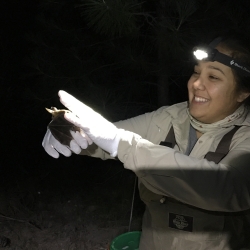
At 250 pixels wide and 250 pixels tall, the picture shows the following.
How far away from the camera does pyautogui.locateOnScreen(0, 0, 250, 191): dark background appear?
9.03 ft

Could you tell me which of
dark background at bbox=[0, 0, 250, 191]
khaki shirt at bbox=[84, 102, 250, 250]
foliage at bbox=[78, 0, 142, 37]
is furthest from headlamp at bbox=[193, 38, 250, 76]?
foliage at bbox=[78, 0, 142, 37]

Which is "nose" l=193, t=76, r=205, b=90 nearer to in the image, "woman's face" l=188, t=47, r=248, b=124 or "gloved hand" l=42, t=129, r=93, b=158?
"woman's face" l=188, t=47, r=248, b=124

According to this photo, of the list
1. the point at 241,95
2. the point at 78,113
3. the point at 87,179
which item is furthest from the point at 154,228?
the point at 87,179

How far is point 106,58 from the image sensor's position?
388cm

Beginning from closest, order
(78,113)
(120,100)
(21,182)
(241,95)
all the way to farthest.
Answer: (78,113) < (241,95) < (120,100) < (21,182)

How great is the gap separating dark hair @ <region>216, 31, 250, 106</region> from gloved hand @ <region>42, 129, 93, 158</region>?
85 centimetres

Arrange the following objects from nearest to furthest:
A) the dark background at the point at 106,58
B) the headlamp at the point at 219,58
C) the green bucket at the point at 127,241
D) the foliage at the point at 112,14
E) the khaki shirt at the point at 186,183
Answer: the khaki shirt at the point at 186,183 < the headlamp at the point at 219,58 < the green bucket at the point at 127,241 < the foliage at the point at 112,14 < the dark background at the point at 106,58

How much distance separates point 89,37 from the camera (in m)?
3.64

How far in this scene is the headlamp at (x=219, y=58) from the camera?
146 centimetres

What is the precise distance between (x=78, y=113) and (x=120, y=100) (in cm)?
222

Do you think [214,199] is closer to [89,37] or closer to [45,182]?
[89,37]

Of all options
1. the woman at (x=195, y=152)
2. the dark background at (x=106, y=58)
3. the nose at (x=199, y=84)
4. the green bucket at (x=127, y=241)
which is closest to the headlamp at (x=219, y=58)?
the woman at (x=195, y=152)

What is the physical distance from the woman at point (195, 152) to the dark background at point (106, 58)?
3.01 ft

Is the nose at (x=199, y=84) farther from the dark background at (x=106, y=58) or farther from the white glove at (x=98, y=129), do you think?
the dark background at (x=106, y=58)
